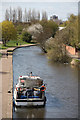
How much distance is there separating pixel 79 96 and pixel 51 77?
290 inches

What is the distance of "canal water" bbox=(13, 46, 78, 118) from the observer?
1828 cm

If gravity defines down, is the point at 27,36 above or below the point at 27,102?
above

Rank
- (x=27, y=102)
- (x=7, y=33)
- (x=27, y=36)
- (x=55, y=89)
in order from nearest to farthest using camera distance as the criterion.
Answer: (x=27, y=102), (x=55, y=89), (x=7, y=33), (x=27, y=36)

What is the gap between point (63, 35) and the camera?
41812 millimetres

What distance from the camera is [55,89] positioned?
2427cm

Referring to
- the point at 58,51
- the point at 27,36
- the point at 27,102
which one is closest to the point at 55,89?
the point at 27,102

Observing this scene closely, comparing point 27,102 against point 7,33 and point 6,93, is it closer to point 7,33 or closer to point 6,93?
point 6,93

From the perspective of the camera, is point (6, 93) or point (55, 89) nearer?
point (6, 93)

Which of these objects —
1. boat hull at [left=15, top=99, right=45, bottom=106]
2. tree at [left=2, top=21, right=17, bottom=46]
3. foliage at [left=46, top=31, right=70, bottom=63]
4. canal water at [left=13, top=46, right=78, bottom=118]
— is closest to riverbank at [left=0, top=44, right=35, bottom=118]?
boat hull at [left=15, top=99, right=45, bottom=106]

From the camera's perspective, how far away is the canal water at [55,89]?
1828cm

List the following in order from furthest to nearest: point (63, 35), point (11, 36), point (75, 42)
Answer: point (11, 36) < point (75, 42) < point (63, 35)

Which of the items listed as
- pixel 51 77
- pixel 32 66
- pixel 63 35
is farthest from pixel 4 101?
pixel 63 35

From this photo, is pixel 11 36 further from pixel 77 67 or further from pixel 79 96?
pixel 79 96

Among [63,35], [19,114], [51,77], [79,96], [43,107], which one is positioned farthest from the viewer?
[63,35]
